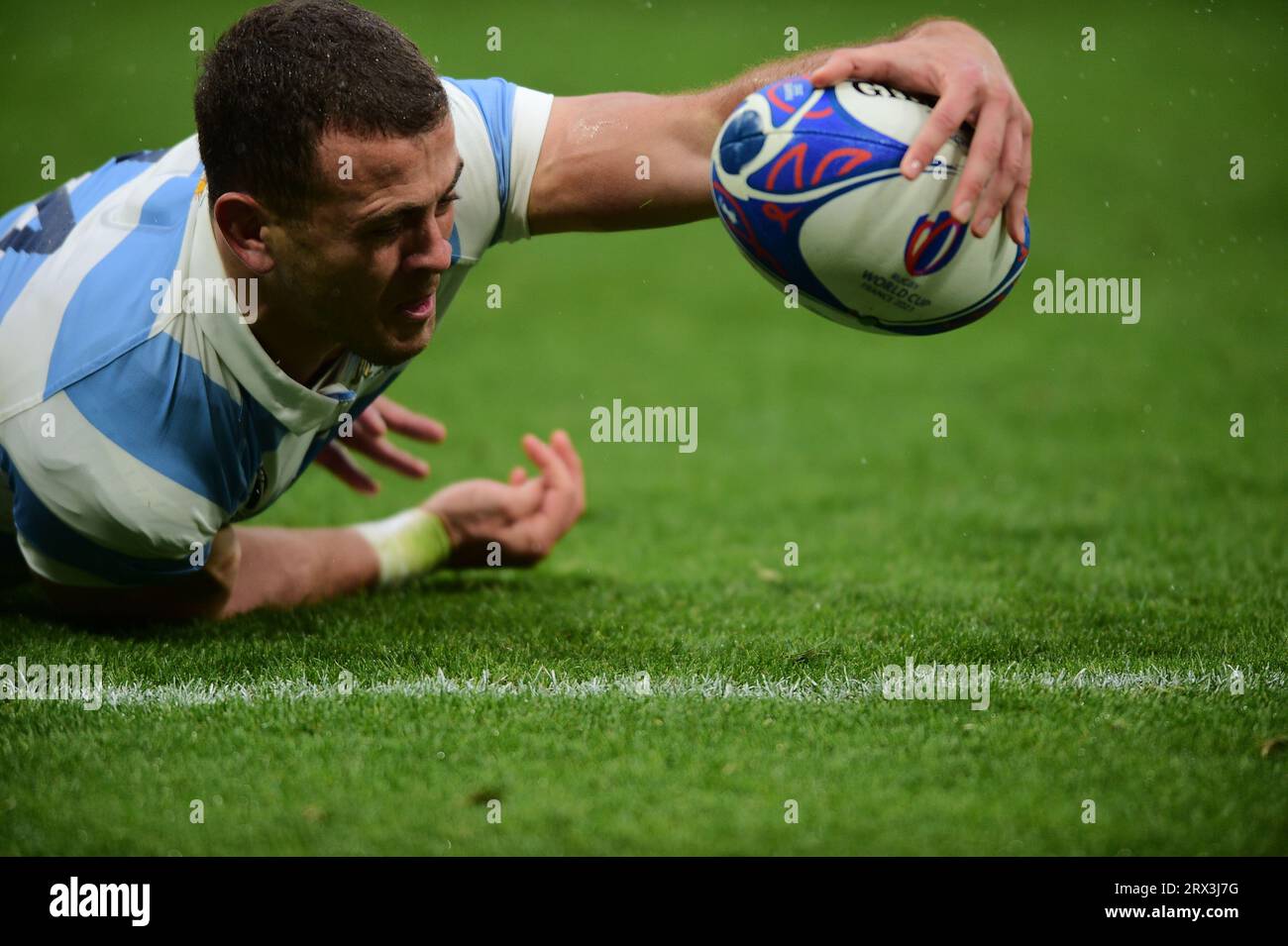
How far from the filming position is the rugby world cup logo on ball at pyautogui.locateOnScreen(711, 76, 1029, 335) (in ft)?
10.4

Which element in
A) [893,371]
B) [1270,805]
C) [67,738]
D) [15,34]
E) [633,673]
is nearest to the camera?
[1270,805]

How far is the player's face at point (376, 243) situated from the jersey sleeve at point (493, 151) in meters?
0.19

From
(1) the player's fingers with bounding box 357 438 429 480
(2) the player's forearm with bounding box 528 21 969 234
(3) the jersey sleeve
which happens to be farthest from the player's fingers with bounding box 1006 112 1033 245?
(1) the player's fingers with bounding box 357 438 429 480

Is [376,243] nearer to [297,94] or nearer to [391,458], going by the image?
[297,94]

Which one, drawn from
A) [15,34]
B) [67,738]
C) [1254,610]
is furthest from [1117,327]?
[15,34]

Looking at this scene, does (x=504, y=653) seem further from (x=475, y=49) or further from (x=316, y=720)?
(x=475, y=49)

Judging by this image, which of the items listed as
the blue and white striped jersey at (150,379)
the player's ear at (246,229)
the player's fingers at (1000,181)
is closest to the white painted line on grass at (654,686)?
the blue and white striped jersey at (150,379)

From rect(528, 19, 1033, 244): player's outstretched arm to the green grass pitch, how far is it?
119 centimetres

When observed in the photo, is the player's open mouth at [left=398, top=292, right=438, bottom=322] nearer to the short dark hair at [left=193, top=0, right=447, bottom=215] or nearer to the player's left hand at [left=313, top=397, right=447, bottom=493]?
the short dark hair at [left=193, top=0, right=447, bottom=215]

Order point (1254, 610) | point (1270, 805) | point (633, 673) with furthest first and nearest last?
point (1254, 610) → point (633, 673) → point (1270, 805)

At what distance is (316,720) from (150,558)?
72cm

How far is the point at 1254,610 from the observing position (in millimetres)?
4164

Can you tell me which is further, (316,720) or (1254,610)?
(1254,610)

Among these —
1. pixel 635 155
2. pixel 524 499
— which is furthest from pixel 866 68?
pixel 524 499
